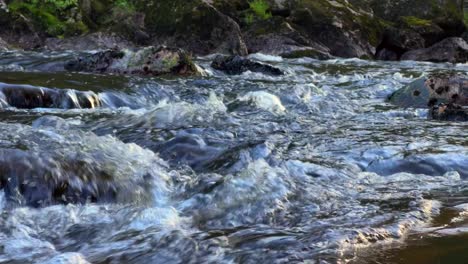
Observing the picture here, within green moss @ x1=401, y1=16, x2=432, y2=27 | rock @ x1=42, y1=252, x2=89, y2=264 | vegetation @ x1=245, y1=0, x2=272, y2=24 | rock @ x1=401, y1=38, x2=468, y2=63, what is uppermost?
vegetation @ x1=245, y1=0, x2=272, y2=24

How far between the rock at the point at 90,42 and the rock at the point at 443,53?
9.11 metres

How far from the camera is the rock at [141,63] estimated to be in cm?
1049

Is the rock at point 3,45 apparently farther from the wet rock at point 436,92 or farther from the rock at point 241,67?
the wet rock at point 436,92

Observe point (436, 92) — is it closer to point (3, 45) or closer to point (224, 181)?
point (224, 181)

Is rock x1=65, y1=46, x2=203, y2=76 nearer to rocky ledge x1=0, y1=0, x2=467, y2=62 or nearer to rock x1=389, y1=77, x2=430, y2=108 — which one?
rock x1=389, y1=77, x2=430, y2=108

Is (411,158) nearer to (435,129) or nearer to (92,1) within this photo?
(435,129)

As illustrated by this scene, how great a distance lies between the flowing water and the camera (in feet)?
9.23

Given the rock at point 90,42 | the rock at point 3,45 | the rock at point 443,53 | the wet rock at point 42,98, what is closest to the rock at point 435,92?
the wet rock at point 42,98

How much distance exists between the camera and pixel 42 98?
7227mm

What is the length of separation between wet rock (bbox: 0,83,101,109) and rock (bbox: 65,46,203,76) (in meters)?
2.91

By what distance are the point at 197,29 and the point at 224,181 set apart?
40.8 ft

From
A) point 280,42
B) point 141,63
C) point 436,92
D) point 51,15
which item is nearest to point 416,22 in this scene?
point 280,42

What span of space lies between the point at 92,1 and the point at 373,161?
48.4ft

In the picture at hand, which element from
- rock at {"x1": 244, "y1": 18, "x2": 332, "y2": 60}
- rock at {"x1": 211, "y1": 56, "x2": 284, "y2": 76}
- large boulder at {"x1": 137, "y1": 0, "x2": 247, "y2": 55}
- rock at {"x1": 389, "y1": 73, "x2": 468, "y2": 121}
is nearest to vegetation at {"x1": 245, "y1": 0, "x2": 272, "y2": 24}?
rock at {"x1": 244, "y1": 18, "x2": 332, "y2": 60}
